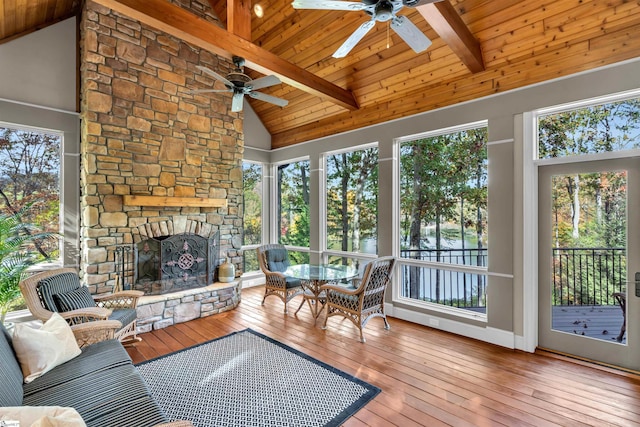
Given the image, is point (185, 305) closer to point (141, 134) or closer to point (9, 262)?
point (9, 262)

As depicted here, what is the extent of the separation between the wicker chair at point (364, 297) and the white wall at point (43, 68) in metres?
4.49

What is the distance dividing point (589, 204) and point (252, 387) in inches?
155

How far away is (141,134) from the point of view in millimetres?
4566

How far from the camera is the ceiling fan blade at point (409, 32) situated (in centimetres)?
245

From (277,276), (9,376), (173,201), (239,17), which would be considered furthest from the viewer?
(277,276)

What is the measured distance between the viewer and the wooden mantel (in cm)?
436

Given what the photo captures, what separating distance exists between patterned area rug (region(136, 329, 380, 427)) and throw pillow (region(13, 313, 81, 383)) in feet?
2.64

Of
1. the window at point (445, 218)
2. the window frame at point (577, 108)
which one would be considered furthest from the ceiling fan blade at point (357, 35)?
the window frame at point (577, 108)

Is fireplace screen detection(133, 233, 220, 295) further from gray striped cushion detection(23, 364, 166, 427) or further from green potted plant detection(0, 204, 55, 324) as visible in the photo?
gray striped cushion detection(23, 364, 166, 427)

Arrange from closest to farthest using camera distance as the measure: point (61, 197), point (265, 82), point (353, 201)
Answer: point (265, 82)
point (61, 197)
point (353, 201)

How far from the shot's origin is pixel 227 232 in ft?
18.3

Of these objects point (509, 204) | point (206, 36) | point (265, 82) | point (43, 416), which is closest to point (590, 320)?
point (509, 204)

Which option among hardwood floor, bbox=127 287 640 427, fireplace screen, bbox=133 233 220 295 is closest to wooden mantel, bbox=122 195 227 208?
fireplace screen, bbox=133 233 220 295

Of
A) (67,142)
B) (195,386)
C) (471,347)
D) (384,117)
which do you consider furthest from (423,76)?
(67,142)
